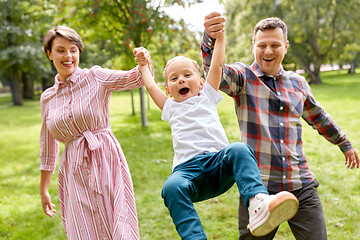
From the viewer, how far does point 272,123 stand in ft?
9.48

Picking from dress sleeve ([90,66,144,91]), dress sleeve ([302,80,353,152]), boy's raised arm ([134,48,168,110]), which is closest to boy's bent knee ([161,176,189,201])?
boy's raised arm ([134,48,168,110])

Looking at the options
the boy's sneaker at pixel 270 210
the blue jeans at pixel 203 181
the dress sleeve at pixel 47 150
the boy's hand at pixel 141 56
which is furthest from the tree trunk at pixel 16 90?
the boy's sneaker at pixel 270 210

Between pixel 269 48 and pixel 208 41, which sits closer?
pixel 208 41

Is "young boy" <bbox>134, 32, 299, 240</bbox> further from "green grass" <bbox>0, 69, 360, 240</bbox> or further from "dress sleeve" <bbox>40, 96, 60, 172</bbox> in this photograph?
"green grass" <bbox>0, 69, 360, 240</bbox>

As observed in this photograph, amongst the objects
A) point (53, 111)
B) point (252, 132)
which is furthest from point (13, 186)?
point (252, 132)

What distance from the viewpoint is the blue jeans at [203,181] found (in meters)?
1.94

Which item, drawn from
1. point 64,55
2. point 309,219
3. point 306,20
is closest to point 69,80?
point 64,55

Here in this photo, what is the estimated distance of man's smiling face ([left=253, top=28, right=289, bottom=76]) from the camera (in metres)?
2.79

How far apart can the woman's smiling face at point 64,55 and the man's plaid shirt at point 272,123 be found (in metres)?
1.22

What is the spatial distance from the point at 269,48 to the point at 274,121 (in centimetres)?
58

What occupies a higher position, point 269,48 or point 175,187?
point 269,48

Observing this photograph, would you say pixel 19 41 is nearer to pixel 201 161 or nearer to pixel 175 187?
pixel 201 161

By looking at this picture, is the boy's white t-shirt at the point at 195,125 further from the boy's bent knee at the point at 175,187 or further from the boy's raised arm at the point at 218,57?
the boy's bent knee at the point at 175,187

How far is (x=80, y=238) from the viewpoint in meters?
2.73
